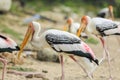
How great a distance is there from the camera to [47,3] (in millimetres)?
30875

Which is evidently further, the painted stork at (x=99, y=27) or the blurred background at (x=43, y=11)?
the blurred background at (x=43, y=11)

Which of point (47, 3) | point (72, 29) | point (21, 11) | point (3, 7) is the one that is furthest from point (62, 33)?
point (47, 3)

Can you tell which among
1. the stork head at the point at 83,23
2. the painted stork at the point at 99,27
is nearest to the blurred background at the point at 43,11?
the stork head at the point at 83,23

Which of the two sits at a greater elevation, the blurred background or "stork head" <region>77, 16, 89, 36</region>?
the blurred background

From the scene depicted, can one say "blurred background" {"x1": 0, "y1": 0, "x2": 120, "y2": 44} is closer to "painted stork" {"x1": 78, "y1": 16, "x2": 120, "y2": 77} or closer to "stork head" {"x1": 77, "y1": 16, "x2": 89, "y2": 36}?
"stork head" {"x1": 77, "y1": 16, "x2": 89, "y2": 36}

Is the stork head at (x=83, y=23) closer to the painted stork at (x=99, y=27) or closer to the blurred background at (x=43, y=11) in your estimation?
the painted stork at (x=99, y=27)

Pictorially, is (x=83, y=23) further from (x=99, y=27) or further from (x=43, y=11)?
(x=43, y=11)

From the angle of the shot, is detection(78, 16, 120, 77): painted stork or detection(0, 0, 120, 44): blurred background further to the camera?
detection(0, 0, 120, 44): blurred background

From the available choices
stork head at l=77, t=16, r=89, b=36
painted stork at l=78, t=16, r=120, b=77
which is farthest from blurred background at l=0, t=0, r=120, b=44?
painted stork at l=78, t=16, r=120, b=77

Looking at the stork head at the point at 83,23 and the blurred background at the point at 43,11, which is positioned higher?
the blurred background at the point at 43,11

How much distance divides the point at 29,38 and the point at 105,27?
2.34 metres

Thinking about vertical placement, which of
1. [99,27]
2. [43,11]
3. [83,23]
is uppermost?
[43,11]

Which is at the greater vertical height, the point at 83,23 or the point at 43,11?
the point at 43,11

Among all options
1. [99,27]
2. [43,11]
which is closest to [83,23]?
[99,27]
